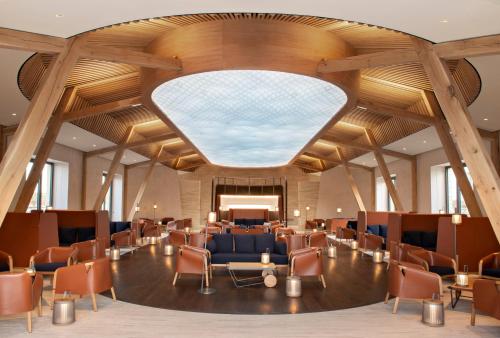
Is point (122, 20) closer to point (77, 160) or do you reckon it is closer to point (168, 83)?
point (168, 83)

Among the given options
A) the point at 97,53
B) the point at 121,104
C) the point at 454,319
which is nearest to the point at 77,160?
the point at 121,104

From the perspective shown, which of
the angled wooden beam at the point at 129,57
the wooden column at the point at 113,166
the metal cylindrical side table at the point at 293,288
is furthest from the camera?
the wooden column at the point at 113,166

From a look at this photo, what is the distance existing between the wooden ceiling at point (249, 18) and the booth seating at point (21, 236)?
2.98 meters

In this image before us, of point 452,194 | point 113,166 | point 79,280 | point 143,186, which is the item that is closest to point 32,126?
point 79,280

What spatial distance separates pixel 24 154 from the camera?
661 centimetres

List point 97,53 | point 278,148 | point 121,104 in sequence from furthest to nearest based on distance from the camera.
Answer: point 278,148
point 121,104
point 97,53

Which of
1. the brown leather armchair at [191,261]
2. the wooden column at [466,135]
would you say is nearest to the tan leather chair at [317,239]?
the brown leather armchair at [191,261]

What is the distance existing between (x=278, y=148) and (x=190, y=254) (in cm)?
1137

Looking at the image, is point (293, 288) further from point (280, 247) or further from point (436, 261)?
point (436, 261)

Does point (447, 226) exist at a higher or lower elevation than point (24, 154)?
lower

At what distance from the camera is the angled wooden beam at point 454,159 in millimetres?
11156

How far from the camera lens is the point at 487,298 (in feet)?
17.9

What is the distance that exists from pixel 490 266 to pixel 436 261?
1.03 metres

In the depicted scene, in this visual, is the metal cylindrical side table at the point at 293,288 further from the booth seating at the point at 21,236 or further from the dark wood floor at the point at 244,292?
the booth seating at the point at 21,236
